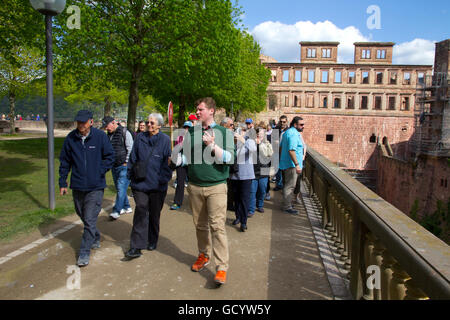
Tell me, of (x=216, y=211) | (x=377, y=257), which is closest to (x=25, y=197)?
(x=216, y=211)

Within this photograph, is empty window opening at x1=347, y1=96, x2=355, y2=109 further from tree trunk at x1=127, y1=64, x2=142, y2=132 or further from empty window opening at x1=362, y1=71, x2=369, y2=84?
tree trunk at x1=127, y1=64, x2=142, y2=132

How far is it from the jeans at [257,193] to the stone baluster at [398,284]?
4743 mm

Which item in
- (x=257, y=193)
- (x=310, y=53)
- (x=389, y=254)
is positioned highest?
(x=310, y=53)

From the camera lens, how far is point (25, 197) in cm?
891

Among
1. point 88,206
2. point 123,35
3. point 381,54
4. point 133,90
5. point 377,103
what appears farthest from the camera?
point 381,54

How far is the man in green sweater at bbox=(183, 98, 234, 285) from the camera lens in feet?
13.8

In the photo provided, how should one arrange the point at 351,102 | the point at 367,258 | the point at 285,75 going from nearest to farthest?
the point at 367,258 → the point at 351,102 → the point at 285,75

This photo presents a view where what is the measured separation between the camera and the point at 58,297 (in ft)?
12.5

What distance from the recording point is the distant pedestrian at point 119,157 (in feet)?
23.5

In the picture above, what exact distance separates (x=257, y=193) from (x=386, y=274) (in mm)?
5060

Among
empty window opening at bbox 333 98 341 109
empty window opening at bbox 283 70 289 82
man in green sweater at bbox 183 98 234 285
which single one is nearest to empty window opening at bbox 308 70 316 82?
empty window opening at bbox 283 70 289 82

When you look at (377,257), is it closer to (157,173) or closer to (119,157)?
(157,173)

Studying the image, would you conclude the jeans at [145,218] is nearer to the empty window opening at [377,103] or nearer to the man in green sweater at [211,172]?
the man in green sweater at [211,172]

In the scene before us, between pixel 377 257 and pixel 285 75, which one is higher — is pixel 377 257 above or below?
below
